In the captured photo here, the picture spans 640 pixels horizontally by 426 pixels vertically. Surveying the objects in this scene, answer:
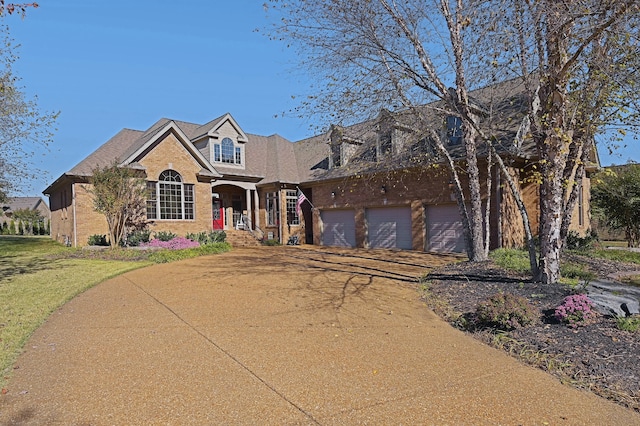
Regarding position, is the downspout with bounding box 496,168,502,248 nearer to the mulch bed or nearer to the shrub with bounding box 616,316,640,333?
the mulch bed

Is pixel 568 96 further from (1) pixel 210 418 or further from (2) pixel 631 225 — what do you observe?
(2) pixel 631 225

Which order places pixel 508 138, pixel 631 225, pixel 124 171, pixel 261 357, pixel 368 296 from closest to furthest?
pixel 261 357
pixel 368 296
pixel 508 138
pixel 124 171
pixel 631 225

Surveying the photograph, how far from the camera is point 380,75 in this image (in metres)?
10.1

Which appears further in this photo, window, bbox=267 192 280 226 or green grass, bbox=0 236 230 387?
window, bbox=267 192 280 226

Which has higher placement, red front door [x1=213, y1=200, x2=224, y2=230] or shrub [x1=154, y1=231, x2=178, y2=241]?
red front door [x1=213, y1=200, x2=224, y2=230]

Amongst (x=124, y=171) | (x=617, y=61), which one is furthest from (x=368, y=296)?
(x=124, y=171)

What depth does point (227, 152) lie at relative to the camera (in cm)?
2456

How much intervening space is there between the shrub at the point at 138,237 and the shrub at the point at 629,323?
58.1 ft

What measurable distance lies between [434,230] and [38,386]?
1550 centimetres

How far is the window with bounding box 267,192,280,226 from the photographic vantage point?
79.4 ft

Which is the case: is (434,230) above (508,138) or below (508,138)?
below

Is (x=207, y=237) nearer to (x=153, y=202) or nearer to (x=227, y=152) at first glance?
(x=153, y=202)

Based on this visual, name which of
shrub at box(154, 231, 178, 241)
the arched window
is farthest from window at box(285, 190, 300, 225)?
shrub at box(154, 231, 178, 241)

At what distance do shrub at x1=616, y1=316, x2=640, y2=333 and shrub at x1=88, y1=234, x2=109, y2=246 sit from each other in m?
19.4
